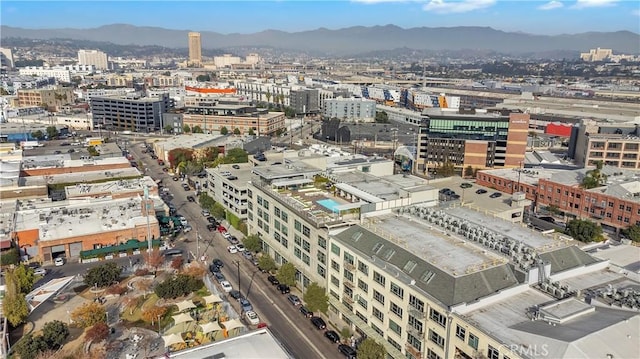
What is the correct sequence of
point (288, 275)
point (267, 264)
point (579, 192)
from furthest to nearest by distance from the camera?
point (579, 192) → point (267, 264) → point (288, 275)

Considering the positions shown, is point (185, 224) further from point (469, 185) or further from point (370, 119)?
point (370, 119)

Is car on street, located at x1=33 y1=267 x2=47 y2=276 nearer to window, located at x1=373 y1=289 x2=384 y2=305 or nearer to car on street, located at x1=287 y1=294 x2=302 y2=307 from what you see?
car on street, located at x1=287 y1=294 x2=302 y2=307

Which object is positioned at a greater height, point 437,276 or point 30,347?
point 437,276

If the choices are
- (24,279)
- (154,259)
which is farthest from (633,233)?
(24,279)

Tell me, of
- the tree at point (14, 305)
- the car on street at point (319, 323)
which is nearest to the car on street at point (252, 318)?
the car on street at point (319, 323)

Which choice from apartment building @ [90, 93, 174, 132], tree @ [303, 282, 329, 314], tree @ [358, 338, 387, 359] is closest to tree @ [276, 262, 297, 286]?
tree @ [303, 282, 329, 314]

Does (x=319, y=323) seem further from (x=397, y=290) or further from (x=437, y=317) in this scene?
(x=437, y=317)

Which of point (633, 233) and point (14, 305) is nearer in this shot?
point (14, 305)
